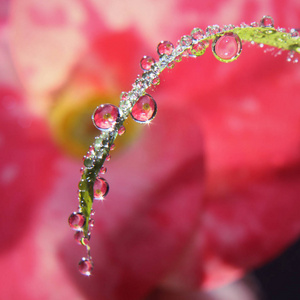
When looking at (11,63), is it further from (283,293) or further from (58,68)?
(283,293)

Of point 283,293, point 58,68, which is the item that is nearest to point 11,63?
point 58,68

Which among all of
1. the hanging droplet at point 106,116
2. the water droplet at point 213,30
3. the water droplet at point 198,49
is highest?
the water droplet at point 213,30
